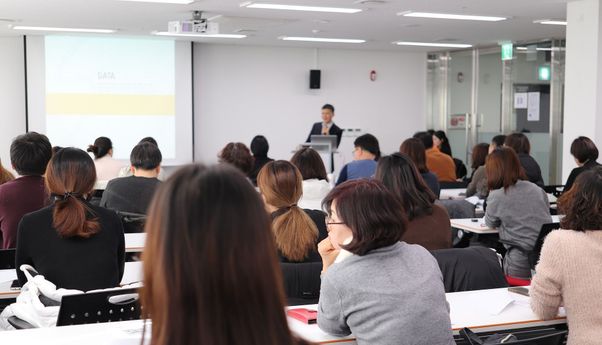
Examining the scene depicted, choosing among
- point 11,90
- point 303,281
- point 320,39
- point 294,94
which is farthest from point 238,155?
point 294,94

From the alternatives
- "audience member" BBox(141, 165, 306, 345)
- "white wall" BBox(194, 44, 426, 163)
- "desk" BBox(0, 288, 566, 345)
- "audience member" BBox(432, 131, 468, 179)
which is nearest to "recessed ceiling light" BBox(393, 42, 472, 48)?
"white wall" BBox(194, 44, 426, 163)

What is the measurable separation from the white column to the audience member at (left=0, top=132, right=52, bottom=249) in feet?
21.8

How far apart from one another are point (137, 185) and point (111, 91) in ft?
26.4

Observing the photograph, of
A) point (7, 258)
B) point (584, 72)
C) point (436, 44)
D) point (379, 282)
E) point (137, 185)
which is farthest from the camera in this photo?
point (436, 44)

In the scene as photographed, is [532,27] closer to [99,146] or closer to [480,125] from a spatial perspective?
[480,125]

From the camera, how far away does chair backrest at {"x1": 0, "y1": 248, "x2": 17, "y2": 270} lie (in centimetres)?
419

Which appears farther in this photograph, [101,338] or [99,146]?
[99,146]

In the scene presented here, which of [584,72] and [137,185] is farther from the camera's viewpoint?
[584,72]

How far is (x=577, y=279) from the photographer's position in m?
3.07

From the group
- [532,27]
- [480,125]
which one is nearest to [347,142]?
[480,125]

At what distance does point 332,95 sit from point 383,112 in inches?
48.3

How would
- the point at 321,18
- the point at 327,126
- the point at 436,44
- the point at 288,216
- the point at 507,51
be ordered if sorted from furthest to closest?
the point at 436,44, the point at 507,51, the point at 327,126, the point at 321,18, the point at 288,216

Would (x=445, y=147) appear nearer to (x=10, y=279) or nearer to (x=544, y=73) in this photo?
(x=544, y=73)

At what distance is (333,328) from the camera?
106 inches
